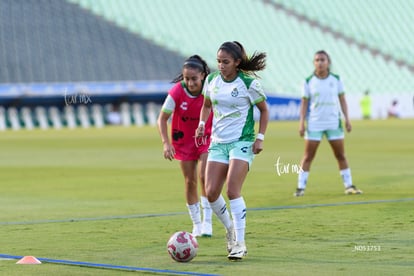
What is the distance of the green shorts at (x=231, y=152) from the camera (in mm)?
10336

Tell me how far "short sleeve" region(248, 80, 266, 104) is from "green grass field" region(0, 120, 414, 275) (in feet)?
5.03

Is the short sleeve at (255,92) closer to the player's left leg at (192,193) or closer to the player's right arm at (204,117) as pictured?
the player's right arm at (204,117)

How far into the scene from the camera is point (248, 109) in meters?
10.5

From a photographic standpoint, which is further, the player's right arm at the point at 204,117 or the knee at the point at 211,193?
the player's right arm at the point at 204,117

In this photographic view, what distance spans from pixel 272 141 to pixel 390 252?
25.2 metres

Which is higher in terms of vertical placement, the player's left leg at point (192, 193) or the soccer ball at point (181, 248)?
the player's left leg at point (192, 193)

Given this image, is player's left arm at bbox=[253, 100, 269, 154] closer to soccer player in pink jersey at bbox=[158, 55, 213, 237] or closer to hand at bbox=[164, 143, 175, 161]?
hand at bbox=[164, 143, 175, 161]

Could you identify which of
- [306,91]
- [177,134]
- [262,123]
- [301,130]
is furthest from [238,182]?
[306,91]

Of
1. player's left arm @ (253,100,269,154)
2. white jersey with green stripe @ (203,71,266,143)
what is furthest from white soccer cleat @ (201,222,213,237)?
player's left arm @ (253,100,269,154)

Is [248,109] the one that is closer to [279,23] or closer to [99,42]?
[99,42]

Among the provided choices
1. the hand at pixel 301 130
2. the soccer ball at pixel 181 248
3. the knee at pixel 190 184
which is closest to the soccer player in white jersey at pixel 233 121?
the soccer ball at pixel 181 248

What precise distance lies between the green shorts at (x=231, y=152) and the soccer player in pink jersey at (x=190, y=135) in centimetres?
124

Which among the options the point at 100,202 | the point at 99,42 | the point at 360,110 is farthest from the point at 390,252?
the point at 99,42

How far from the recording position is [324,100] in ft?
56.0
